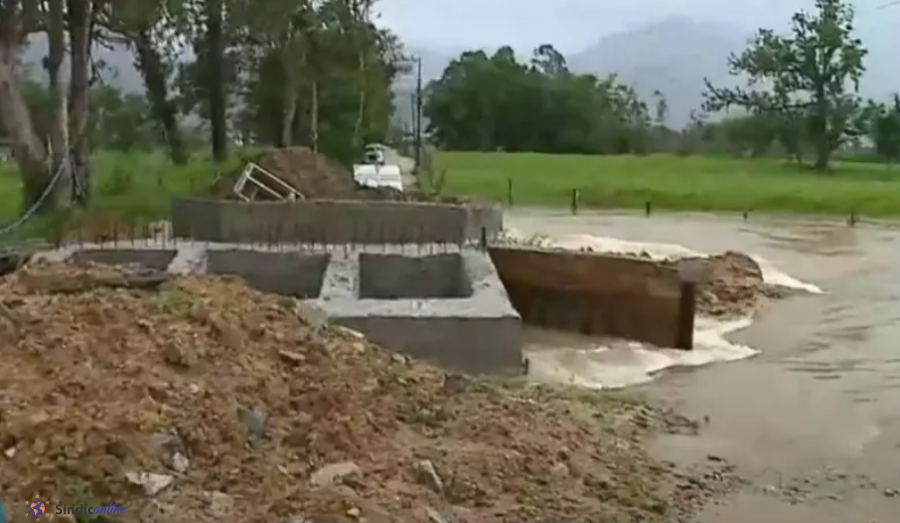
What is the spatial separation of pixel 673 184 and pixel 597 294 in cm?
2111

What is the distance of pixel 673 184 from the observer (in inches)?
1280

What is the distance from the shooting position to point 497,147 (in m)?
51.0

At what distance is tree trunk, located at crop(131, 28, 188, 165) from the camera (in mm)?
26636

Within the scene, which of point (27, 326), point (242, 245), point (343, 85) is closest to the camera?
point (27, 326)

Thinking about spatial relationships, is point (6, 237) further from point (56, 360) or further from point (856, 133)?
point (856, 133)

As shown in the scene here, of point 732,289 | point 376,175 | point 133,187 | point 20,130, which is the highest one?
point 20,130

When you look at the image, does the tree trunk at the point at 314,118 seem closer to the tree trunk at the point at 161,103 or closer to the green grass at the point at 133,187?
the green grass at the point at 133,187

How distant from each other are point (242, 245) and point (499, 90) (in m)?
38.1

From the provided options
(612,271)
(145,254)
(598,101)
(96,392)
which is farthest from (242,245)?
(598,101)

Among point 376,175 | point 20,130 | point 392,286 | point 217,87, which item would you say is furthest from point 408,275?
point 217,87

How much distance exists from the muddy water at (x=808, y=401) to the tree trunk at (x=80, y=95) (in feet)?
25.4

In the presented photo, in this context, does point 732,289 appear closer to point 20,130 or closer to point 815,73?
point 20,130

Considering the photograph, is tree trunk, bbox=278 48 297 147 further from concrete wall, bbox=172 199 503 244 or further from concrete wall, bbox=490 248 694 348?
concrete wall, bbox=490 248 694 348

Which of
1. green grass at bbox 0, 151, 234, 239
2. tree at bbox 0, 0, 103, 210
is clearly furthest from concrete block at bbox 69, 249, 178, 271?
tree at bbox 0, 0, 103, 210
